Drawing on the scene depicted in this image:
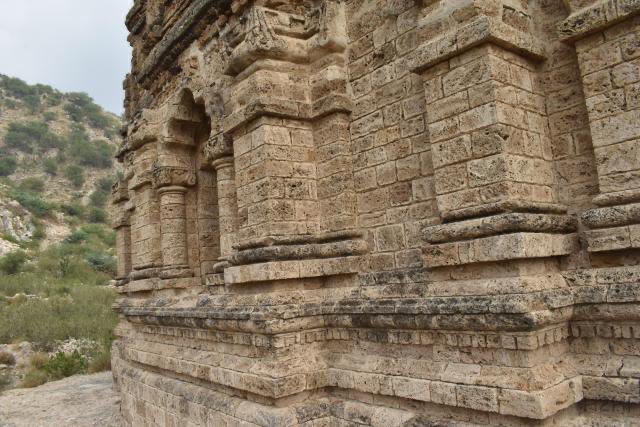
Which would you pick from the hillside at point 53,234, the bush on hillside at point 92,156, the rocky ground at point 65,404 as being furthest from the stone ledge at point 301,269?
the bush on hillside at point 92,156

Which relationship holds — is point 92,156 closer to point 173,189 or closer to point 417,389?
point 173,189

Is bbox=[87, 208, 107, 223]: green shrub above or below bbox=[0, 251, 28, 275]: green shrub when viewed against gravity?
above

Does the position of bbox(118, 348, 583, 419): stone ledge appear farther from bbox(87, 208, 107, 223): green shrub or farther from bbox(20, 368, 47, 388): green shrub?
bbox(87, 208, 107, 223): green shrub

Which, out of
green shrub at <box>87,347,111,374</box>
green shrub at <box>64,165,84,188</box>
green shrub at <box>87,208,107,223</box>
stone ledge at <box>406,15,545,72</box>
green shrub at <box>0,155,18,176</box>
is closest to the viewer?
stone ledge at <box>406,15,545,72</box>

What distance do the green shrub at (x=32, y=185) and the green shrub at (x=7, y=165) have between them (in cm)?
265

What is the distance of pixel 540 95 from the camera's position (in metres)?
4.04

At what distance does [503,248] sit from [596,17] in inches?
65.8

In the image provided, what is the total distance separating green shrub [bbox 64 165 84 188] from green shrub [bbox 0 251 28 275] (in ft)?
61.2

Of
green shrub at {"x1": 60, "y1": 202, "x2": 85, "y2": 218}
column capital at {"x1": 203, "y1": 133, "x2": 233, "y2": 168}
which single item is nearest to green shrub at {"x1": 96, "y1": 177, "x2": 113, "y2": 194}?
green shrub at {"x1": 60, "y1": 202, "x2": 85, "y2": 218}

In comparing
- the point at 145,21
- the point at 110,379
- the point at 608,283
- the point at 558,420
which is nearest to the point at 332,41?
the point at 608,283

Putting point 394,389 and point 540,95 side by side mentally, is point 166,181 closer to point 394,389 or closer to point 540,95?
point 394,389

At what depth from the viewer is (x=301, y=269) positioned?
498cm

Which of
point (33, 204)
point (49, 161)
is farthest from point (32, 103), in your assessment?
point (33, 204)

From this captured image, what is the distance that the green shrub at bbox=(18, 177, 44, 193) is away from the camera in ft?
145
